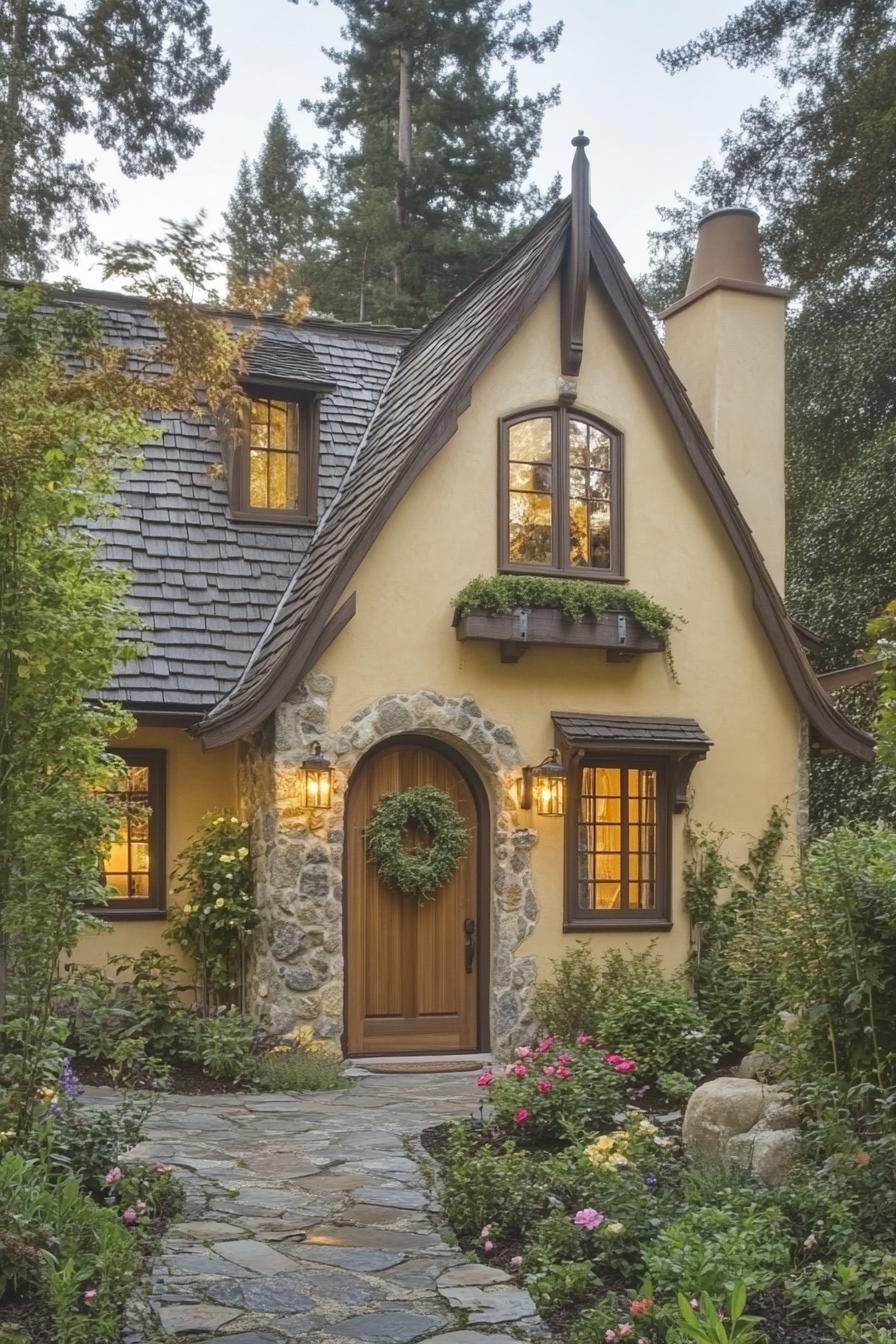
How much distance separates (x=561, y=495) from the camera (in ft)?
37.1

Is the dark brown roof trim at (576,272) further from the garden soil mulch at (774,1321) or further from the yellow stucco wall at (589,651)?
the garden soil mulch at (774,1321)

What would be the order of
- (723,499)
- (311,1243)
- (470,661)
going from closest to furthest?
(311,1243), (470,661), (723,499)

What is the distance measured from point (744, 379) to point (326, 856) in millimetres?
6094

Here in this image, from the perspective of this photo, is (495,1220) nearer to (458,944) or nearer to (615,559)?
(458,944)

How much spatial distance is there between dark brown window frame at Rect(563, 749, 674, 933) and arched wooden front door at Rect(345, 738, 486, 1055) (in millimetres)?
736

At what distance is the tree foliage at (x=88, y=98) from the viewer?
1852 cm

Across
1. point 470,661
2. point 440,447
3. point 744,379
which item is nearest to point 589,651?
point 470,661

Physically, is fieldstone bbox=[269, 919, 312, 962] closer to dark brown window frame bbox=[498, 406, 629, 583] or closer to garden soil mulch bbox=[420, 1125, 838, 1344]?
dark brown window frame bbox=[498, 406, 629, 583]

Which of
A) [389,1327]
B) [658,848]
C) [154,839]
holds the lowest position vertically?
[389,1327]

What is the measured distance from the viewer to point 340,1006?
10164 mm

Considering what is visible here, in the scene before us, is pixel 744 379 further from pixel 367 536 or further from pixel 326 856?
pixel 326 856

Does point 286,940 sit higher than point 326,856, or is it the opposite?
point 326,856

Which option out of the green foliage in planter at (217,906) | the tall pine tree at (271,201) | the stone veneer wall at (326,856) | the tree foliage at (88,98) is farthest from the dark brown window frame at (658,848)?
the tall pine tree at (271,201)

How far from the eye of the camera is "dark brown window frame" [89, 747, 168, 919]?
1073cm
